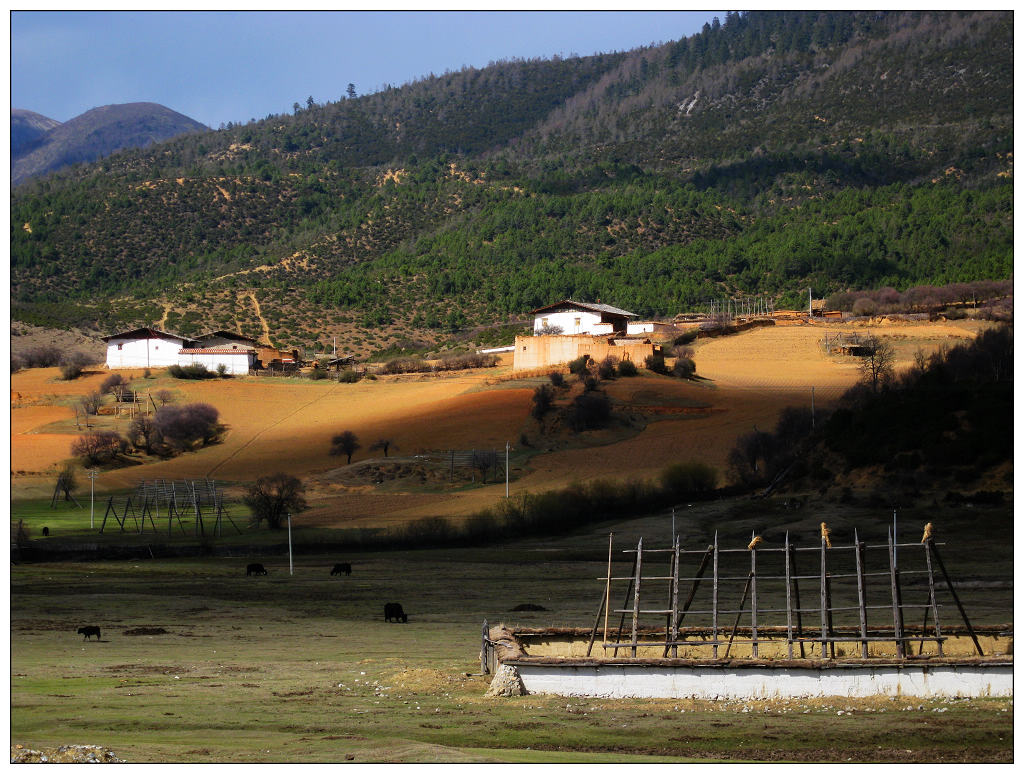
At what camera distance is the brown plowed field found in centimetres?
5528

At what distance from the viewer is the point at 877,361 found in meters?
78.2

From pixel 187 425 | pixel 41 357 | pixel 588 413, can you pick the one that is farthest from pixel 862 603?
pixel 41 357

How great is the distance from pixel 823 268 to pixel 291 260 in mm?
51272

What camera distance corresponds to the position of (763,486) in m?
49.4

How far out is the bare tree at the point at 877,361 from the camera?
68812mm

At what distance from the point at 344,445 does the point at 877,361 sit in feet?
102

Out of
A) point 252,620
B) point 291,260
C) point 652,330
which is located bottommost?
point 252,620

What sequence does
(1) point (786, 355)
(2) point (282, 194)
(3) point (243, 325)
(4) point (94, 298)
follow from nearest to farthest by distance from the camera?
1. (1) point (786, 355)
2. (3) point (243, 325)
3. (4) point (94, 298)
4. (2) point (282, 194)

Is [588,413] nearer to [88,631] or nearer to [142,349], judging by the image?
[142,349]

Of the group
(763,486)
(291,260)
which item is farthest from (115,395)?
(291,260)

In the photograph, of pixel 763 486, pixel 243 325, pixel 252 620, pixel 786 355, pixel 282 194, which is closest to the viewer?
pixel 252 620

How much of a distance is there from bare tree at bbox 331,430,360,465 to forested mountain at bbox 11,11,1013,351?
158 feet

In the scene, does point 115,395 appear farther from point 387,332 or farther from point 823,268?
point 823,268

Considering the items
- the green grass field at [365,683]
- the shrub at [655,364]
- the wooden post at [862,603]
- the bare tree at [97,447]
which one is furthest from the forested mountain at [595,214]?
the wooden post at [862,603]
